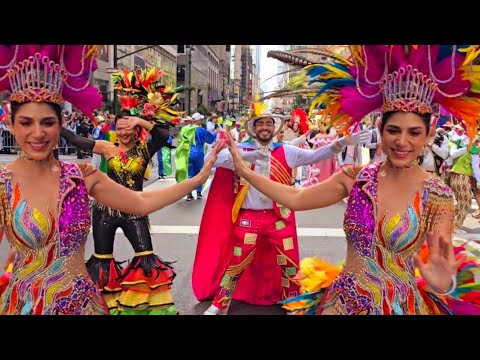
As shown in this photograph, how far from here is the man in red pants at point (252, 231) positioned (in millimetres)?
4574

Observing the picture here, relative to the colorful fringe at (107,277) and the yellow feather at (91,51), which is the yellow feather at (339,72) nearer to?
the yellow feather at (91,51)

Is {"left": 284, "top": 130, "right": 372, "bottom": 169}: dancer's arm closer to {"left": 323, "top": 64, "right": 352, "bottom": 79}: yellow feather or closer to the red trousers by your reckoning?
the red trousers

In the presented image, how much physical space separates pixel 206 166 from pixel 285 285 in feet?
5.96

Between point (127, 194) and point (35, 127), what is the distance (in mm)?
633

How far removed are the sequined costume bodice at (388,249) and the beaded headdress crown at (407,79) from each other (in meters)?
0.42

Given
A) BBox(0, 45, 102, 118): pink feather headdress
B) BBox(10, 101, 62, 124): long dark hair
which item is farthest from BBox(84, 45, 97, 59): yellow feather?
BBox(10, 101, 62, 124): long dark hair

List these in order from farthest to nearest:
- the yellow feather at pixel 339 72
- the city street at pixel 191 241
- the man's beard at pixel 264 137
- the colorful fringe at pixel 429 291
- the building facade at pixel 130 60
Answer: the building facade at pixel 130 60 → the city street at pixel 191 241 → the man's beard at pixel 264 137 → the yellow feather at pixel 339 72 → the colorful fringe at pixel 429 291

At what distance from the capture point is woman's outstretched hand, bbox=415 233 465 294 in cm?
279

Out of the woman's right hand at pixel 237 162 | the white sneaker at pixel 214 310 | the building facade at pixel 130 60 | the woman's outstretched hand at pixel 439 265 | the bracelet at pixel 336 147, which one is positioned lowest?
the white sneaker at pixel 214 310

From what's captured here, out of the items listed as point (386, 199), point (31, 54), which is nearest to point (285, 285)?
point (386, 199)

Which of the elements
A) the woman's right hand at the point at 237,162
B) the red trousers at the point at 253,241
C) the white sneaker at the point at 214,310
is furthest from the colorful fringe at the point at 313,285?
the white sneaker at the point at 214,310

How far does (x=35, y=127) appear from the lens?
8.85 ft

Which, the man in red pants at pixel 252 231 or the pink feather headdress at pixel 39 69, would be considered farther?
the man in red pants at pixel 252 231

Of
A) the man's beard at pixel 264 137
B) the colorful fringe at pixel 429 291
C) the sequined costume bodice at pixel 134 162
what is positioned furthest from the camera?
the man's beard at pixel 264 137
